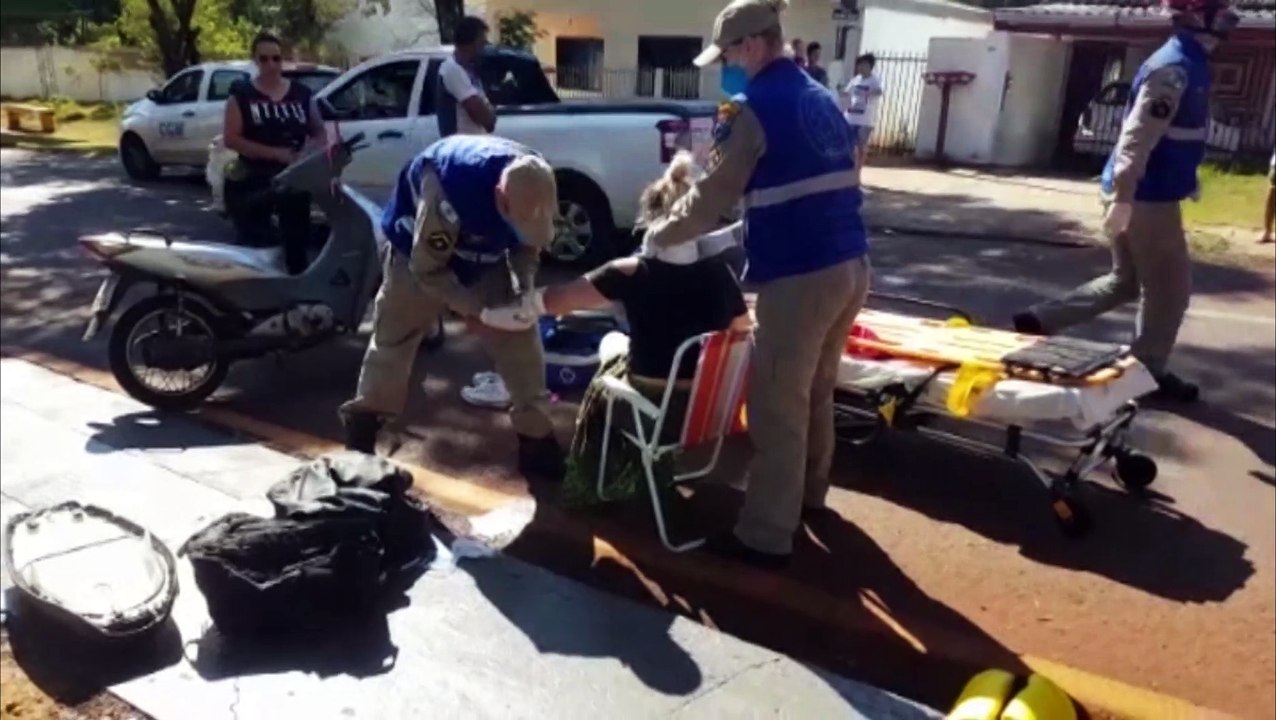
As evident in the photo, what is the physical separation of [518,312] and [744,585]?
98 centimetres

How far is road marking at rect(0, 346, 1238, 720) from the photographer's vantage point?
9.17 ft

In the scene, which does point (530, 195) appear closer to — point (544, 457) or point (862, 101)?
point (862, 101)

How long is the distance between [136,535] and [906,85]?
2.36m

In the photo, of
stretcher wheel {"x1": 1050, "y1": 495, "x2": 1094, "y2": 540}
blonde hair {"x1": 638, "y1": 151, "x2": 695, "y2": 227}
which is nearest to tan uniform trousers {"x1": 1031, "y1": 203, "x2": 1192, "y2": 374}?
stretcher wheel {"x1": 1050, "y1": 495, "x2": 1094, "y2": 540}

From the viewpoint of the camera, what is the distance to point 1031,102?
319 centimetres

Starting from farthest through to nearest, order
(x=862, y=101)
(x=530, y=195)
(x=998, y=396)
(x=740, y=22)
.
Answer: (x=998, y=396), (x=530, y=195), (x=862, y=101), (x=740, y=22)

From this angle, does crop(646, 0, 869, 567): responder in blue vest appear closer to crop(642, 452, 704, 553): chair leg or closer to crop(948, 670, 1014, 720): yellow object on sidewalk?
crop(642, 452, 704, 553): chair leg

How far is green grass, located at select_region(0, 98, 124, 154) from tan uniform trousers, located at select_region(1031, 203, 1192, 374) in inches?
140

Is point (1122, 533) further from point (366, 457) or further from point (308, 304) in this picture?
point (308, 304)

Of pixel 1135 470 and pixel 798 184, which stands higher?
pixel 798 184

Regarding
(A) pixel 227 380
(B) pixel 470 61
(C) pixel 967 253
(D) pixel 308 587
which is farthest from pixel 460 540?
(C) pixel 967 253

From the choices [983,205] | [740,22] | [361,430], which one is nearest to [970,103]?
[740,22]

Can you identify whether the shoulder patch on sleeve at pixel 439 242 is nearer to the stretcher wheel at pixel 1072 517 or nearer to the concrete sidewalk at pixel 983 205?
the concrete sidewalk at pixel 983 205

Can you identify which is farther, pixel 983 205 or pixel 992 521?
pixel 983 205
